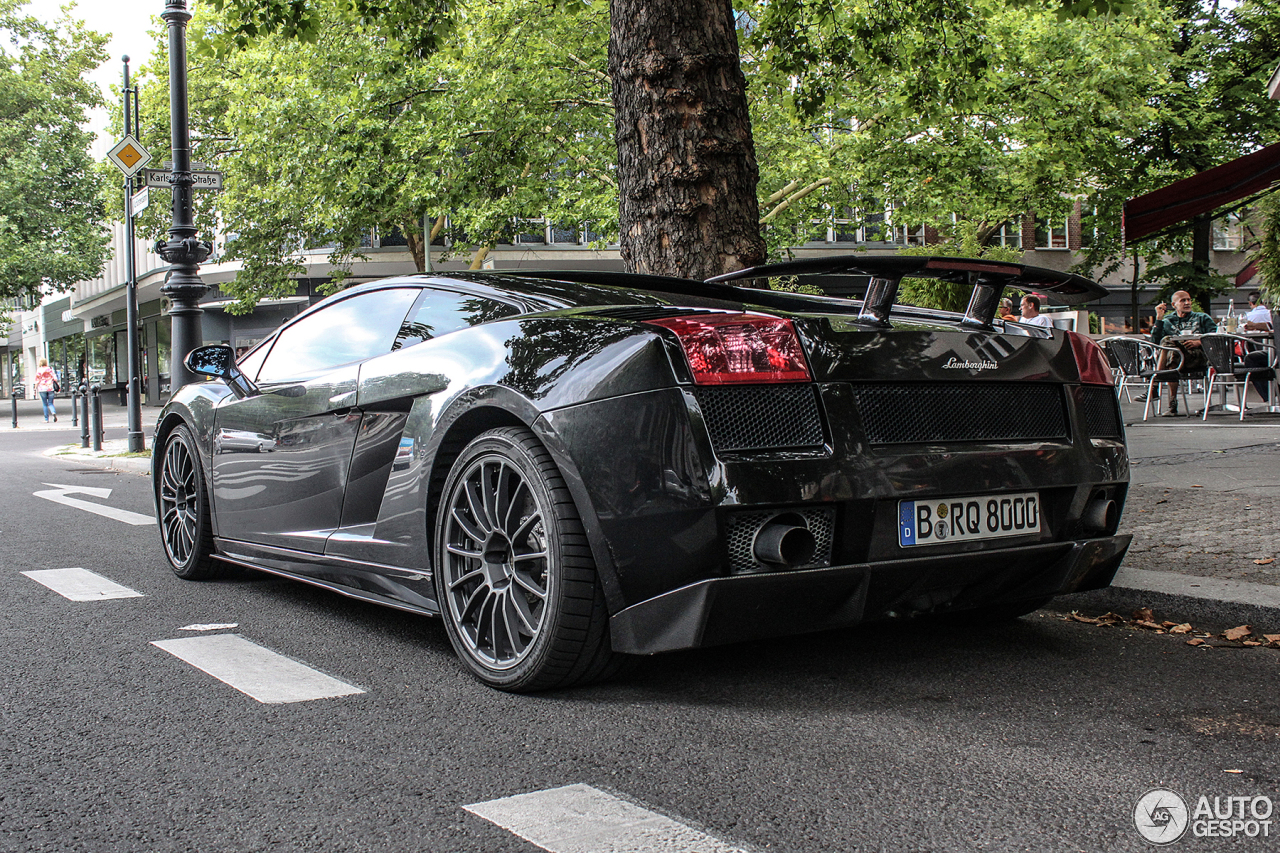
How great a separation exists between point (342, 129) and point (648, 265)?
15012mm

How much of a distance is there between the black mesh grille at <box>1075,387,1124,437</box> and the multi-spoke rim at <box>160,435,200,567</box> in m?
3.80

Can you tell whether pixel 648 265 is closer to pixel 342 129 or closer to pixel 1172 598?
pixel 1172 598

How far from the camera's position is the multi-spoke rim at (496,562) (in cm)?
316

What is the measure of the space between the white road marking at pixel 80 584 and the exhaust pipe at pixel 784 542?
3.33 m

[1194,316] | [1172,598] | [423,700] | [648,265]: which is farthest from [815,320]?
[1194,316]

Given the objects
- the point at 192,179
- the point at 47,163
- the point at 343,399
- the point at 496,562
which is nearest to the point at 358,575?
the point at 343,399

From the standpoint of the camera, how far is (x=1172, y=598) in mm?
4062

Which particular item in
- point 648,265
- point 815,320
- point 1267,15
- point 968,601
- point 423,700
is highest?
point 1267,15

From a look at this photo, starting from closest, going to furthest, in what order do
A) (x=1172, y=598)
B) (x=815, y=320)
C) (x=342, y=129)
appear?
(x=815, y=320) → (x=1172, y=598) → (x=342, y=129)

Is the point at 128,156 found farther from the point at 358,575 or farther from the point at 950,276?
the point at 950,276

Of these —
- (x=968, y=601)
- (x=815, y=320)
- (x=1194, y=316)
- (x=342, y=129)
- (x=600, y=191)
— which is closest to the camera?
(x=815, y=320)

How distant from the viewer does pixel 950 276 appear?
131 inches

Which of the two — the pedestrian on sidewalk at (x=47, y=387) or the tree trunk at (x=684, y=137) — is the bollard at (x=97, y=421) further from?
the pedestrian on sidewalk at (x=47, y=387)

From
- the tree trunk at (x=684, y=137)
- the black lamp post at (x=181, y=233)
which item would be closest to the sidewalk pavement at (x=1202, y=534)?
the tree trunk at (x=684, y=137)
